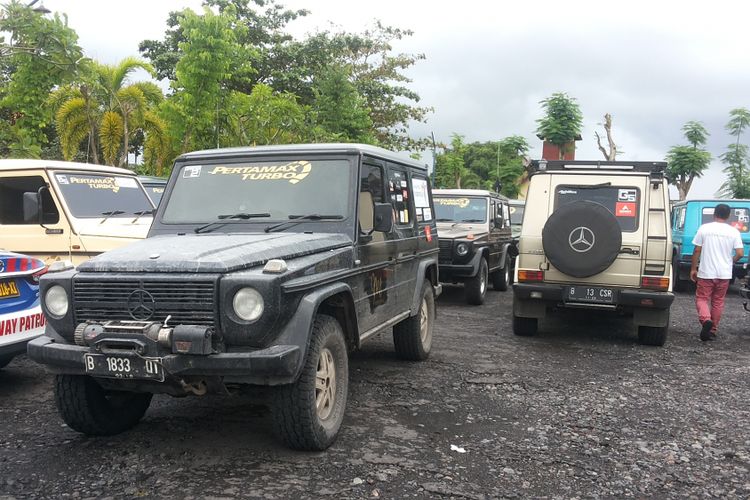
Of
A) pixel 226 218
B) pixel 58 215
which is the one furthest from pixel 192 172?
pixel 58 215

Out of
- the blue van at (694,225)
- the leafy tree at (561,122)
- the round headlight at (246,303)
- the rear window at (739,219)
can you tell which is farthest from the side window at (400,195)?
the leafy tree at (561,122)

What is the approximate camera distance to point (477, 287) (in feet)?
34.6

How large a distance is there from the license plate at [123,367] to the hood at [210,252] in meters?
0.51

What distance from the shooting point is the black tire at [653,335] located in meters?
7.34

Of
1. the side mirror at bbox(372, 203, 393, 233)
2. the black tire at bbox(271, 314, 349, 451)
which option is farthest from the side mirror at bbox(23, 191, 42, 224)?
the black tire at bbox(271, 314, 349, 451)

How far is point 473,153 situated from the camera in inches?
2114

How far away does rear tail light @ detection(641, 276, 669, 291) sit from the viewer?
706 centimetres

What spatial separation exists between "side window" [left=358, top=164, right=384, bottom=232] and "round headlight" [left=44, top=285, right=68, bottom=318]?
6.70ft

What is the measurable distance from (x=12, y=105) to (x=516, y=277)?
9896 mm

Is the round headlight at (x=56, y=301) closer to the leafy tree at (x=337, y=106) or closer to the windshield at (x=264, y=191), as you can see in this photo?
the windshield at (x=264, y=191)

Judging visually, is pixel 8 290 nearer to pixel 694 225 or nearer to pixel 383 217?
pixel 383 217

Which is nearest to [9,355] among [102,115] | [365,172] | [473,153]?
[365,172]

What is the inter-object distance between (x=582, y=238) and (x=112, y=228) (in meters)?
5.19

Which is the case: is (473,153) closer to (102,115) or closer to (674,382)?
(102,115)
